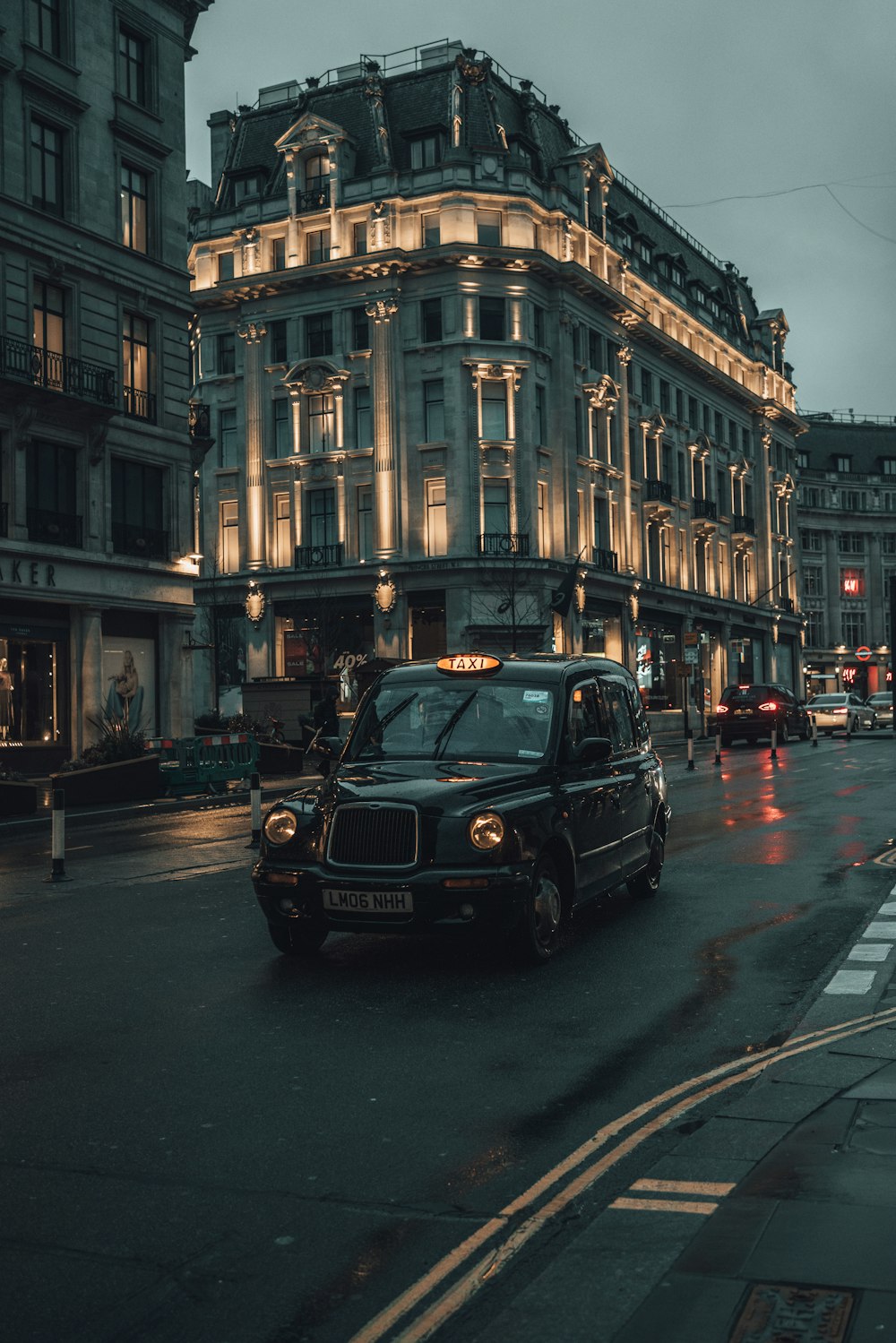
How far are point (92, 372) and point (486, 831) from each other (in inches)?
1079

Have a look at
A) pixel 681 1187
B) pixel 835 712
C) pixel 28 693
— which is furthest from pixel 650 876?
pixel 835 712

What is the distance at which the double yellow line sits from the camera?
145 inches

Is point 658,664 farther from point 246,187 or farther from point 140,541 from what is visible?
point 140,541

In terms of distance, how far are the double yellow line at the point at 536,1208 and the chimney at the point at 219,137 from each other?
6284 cm

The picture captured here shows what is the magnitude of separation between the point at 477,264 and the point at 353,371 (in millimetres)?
6544

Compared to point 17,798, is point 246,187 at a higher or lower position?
higher

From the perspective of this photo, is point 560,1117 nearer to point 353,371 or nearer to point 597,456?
point 353,371

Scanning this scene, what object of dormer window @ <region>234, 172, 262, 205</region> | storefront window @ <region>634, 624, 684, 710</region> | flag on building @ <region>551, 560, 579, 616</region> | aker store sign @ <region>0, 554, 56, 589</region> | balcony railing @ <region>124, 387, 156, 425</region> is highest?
dormer window @ <region>234, 172, 262, 205</region>

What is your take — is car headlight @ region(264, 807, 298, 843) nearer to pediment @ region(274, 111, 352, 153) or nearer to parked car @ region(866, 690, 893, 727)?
pediment @ region(274, 111, 352, 153)

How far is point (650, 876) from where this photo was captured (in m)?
11.5

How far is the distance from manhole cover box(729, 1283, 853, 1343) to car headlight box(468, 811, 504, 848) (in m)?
4.58

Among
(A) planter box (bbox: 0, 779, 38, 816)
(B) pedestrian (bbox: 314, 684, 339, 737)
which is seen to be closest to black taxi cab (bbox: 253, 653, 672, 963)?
(A) planter box (bbox: 0, 779, 38, 816)

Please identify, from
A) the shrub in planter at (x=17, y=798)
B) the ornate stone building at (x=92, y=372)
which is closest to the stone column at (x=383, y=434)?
the ornate stone building at (x=92, y=372)

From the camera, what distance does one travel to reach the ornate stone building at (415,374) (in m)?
54.7
